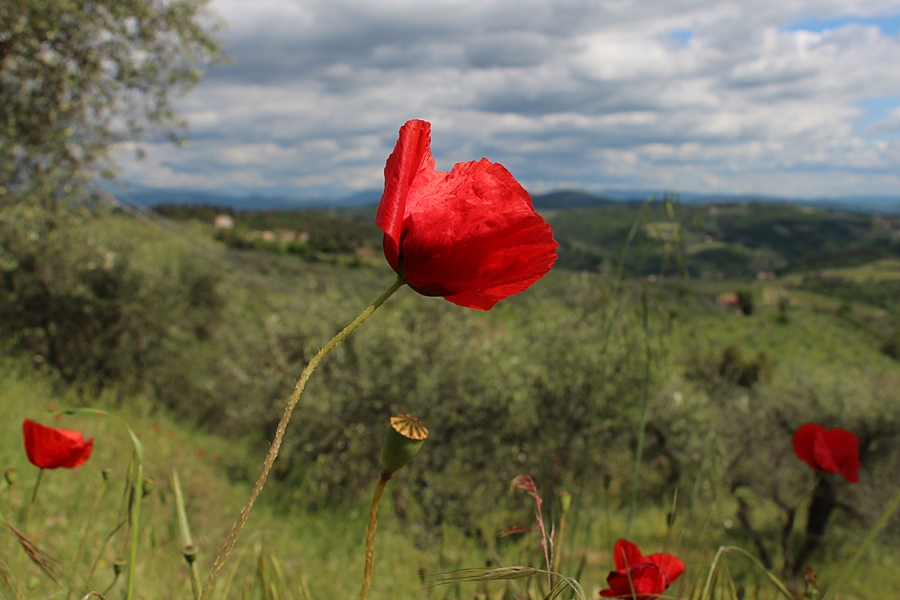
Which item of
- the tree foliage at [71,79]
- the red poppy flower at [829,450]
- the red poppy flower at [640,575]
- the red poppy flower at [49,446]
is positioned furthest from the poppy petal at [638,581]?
the tree foliage at [71,79]

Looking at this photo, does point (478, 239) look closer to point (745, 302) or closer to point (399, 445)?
point (399, 445)

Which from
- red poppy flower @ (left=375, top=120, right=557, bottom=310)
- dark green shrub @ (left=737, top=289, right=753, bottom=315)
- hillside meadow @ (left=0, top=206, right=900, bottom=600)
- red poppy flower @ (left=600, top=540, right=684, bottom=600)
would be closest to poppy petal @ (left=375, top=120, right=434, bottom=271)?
red poppy flower @ (left=375, top=120, right=557, bottom=310)

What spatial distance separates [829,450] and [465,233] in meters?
1.32

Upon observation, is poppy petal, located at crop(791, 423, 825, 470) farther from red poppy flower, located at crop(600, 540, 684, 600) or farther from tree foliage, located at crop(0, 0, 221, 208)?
tree foliage, located at crop(0, 0, 221, 208)

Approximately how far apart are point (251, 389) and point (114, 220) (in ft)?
21.6

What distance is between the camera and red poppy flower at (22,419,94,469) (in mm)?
1387

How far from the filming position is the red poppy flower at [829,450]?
61.5 inches

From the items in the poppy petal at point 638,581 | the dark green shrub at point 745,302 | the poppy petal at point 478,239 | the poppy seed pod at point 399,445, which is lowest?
the dark green shrub at point 745,302

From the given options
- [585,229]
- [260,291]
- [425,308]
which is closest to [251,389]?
[425,308]

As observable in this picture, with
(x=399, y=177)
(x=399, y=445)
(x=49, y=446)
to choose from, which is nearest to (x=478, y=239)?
(x=399, y=177)

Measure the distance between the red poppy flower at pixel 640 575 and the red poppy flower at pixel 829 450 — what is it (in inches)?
22.5

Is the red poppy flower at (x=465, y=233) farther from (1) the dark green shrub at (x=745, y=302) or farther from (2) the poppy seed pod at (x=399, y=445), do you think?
(1) the dark green shrub at (x=745, y=302)

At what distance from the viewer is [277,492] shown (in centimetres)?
1080

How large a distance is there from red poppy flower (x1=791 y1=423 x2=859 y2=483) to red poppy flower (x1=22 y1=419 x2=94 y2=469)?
1.78 metres
